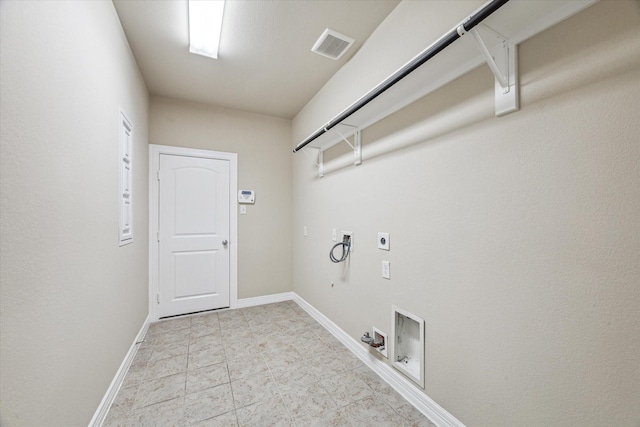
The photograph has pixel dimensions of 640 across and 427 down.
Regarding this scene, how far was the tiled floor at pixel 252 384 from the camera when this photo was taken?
5.07 feet

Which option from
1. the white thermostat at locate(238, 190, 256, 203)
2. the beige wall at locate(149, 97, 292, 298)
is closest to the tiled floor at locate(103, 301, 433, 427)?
the beige wall at locate(149, 97, 292, 298)

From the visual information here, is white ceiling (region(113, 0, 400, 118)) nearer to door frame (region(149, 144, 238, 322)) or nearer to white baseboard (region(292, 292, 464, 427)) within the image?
door frame (region(149, 144, 238, 322))

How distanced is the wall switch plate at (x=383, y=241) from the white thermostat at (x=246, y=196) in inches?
83.4

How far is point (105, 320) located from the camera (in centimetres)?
159

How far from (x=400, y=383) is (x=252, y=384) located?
3.45ft

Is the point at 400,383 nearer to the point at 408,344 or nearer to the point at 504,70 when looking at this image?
the point at 408,344

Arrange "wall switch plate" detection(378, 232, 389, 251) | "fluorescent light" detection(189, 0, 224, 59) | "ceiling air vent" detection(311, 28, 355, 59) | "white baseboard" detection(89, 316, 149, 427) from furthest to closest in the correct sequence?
"ceiling air vent" detection(311, 28, 355, 59), "wall switch plate" detection(378, 232, 389, 251), "fluorescent light" detection(189, 0, 224, 59), "white baseboard" detection(89, 316, 149, 427)

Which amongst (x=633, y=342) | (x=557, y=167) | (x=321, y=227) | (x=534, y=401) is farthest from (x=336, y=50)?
(x=534, y=401)

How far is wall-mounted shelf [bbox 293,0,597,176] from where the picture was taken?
98 cm

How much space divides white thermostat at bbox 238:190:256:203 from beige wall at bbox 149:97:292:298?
6cm

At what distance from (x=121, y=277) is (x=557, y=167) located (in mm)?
2724

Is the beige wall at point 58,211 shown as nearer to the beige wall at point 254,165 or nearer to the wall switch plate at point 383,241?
the beige wall at point 254,165

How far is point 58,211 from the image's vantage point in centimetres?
109

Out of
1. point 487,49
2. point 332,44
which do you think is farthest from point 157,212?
point 487,49
